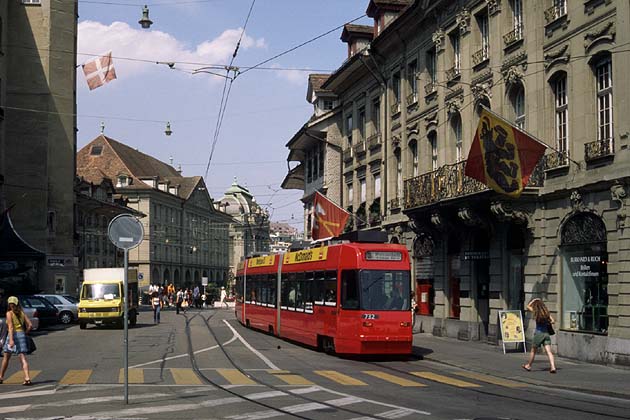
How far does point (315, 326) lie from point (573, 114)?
354 inches

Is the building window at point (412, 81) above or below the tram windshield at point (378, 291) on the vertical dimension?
above

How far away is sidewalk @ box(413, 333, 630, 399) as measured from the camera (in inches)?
671

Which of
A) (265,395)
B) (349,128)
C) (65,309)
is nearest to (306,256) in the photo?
(265,395)

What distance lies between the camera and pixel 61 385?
16359 mm

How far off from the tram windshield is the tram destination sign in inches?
83.0

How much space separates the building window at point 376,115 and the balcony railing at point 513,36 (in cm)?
1323

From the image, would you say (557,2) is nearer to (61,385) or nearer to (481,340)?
(481,340)

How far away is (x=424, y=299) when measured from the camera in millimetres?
34375

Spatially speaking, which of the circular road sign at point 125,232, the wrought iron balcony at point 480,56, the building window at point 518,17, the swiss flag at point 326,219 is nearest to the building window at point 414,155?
the swiss flag at point 326,219

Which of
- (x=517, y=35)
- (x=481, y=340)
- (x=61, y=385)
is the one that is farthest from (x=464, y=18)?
(x=61, y=385)

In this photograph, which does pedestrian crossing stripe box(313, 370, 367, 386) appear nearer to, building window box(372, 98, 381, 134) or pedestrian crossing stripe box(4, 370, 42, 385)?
pedestrian crossing stripe box(4, 370, 42, 385)

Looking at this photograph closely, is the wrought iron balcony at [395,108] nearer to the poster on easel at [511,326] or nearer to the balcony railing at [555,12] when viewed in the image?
the balcony railing at [555,12]

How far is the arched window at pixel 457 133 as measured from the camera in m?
31.0

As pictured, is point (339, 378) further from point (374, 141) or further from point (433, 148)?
point (374, 141)
